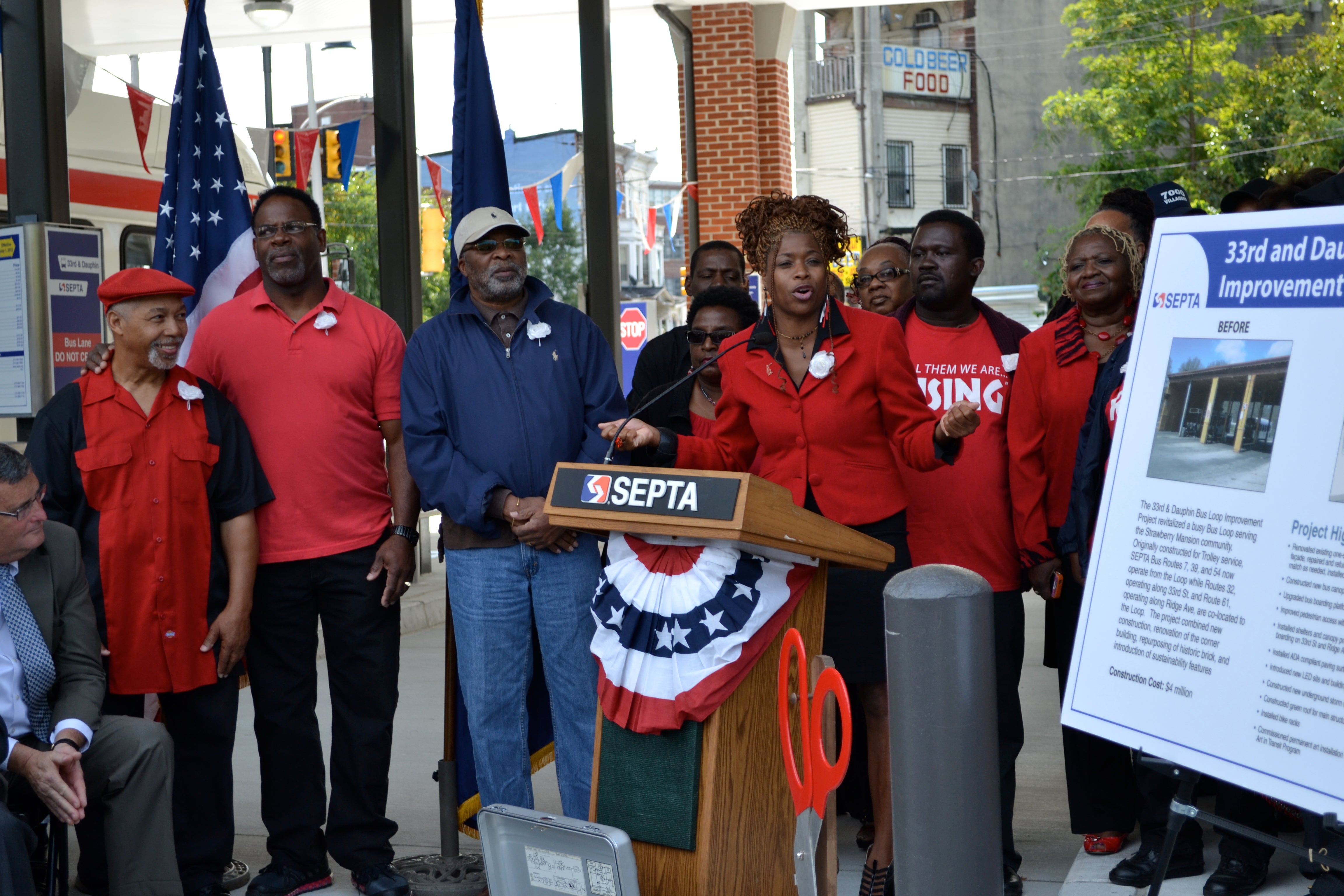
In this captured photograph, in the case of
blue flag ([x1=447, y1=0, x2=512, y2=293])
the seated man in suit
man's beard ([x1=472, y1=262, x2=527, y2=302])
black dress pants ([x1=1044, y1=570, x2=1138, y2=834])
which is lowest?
black dress pants ([x1=1044, y1=570, x2=1138, y2=834])

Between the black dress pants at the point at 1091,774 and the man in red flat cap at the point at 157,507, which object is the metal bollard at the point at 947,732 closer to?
the black dress pants at the point at 1091,774

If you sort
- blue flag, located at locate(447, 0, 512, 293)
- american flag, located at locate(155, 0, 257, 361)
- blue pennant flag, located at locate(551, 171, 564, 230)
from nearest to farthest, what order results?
blue flag, located at locate(447, 0, 512, 293) < american flag, located at locate(155, 0, 257, 361) < blue pennant flag, located at locate(551, 171, 564, 230)

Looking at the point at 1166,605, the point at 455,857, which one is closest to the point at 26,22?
the point at 455,857

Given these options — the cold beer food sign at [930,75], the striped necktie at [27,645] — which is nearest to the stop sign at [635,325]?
the striped necktie at [27,645]

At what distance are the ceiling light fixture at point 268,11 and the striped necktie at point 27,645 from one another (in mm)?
8417

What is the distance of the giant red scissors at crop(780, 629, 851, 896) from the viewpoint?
8.84 feet

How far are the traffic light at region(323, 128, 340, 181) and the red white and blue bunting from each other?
38.9ft

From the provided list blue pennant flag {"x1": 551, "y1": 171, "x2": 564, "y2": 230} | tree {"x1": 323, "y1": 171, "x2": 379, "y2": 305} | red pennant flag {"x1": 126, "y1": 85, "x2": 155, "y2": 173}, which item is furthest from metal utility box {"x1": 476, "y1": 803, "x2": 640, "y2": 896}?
tree {"x1": 323, "y1": 171, "x2": 379, "y2": 305}

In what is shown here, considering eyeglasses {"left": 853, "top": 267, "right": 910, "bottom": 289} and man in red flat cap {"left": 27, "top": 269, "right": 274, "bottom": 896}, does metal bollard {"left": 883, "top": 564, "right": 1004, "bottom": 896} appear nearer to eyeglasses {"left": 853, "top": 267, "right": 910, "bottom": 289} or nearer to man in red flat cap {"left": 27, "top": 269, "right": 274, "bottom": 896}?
man in red flat cap {"left": 27, "top": 269, "right": 274, "bottom": 896}

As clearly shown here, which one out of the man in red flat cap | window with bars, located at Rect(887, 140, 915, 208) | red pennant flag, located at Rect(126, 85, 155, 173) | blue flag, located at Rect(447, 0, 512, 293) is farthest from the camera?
window with bars, located at Rect(887, 140, 915, 208)

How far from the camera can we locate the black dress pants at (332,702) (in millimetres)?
4266

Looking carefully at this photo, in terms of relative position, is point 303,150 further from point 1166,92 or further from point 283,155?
point 1166,92

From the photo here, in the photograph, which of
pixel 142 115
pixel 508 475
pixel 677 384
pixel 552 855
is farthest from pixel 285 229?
pixel 142 115

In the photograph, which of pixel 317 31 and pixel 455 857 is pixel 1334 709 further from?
pixel 317 31
